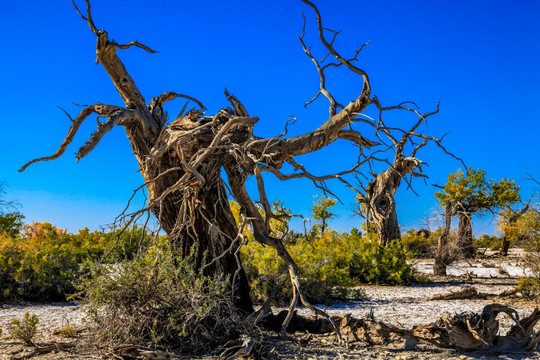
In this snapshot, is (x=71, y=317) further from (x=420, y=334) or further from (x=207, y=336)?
(x=420, y=334)

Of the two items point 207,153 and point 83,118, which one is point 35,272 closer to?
point 83,118

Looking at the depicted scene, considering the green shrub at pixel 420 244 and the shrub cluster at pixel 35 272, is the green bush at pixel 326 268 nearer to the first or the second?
the shrub cluster at pixel 35 272

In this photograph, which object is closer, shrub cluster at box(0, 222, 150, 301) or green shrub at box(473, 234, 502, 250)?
shrub cluster at box(0, 222, 150, 301)

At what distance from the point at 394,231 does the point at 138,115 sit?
989 cm

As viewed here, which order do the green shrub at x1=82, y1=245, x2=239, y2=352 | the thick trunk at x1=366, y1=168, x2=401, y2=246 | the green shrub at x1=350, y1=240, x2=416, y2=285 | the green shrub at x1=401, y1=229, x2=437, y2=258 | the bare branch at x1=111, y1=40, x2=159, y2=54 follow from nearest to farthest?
the green shrub at x1=82, y1=245, x2=239, y2=352 → the bare branch at x1=111, y1=40, x2=159, y2=54 → the green shrub at x1=350, y1=240, x2=416, y2=285 → the thick trunk at x1=366, y1=168, x2=401, y2=246 → the green shrub at x1=401, y1=229, x2=437, y2=258

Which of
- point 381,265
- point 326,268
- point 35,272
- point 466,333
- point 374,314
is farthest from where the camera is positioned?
point 381,265

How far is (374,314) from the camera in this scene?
8406 millimetres

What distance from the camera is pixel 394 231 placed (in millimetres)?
14828

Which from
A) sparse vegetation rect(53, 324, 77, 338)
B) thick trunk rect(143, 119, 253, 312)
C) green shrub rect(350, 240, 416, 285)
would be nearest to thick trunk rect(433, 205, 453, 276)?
green shrub rect(350, 240, 416, 285)

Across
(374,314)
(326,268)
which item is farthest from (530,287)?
(326,268)

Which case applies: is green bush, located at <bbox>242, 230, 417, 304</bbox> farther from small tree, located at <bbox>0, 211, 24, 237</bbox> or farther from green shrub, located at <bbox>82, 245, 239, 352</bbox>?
small tree, located at <bbox>0, 211, 24, 237</bbox>

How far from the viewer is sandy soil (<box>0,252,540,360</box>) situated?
5551 mm

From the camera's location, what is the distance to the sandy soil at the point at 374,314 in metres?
5.55

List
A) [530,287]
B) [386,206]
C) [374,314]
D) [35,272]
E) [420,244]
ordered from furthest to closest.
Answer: [420,244], [386,206], [35,272], [530,287], [374,314]
